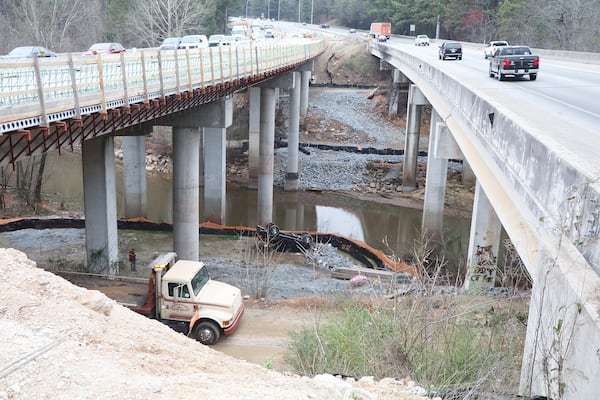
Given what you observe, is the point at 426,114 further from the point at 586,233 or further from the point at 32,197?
the point at 586,233

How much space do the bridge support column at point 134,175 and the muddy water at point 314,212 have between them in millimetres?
1773

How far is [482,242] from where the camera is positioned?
18578 mm

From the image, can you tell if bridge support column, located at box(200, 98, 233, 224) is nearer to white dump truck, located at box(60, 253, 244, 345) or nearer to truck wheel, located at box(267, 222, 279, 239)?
truck wheel, located at box(267, 222, 279, 239)

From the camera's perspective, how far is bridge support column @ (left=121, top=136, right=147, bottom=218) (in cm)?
3117

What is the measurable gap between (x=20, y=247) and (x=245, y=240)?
9.47 meters

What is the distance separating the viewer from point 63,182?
39.9 metres

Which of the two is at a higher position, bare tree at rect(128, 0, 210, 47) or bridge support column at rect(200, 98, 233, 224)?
bare tree at rect(128, 0, 210, 47)

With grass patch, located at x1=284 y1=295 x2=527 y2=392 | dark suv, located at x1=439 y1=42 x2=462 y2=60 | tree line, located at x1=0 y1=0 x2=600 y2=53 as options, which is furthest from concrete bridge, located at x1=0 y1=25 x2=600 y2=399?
tree line, located at x1=0 y1=0 x2=600 y2=53

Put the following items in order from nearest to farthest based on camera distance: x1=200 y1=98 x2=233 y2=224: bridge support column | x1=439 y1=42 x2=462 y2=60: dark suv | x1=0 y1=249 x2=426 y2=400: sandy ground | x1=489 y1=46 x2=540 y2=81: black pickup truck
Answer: x1=0 y1=249 x2=426 y2=400: sandy ground → x1=489 y1=46 x2=540 y2=81: black pickup truck → x1=200 y1=98 x2=233 y2=224: bridge support column → x1=439 y1=42 x2=462 y2=60: dark suv

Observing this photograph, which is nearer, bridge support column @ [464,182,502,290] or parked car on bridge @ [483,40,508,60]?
bridge support column @ [464,182,502,290]

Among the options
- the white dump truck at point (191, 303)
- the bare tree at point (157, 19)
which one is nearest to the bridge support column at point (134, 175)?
the white dump truck at point (191, 303)

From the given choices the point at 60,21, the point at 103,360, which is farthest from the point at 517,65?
the point at 60,21

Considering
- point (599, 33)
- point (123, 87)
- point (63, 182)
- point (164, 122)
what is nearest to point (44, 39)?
point (63, 182)

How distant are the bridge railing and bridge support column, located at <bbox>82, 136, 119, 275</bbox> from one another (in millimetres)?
4106
